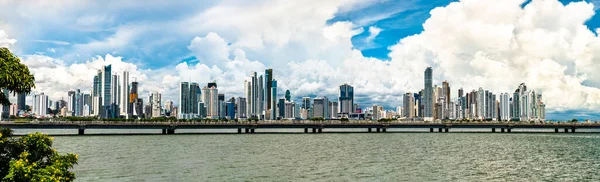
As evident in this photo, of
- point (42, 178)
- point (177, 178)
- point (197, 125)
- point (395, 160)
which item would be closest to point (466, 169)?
point (395, 160)

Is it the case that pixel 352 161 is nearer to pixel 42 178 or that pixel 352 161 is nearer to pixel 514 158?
pixel 514 158

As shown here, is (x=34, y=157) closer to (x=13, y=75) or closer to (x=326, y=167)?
(x=13, y=75)

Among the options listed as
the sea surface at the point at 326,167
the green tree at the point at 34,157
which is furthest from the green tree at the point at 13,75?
the sea surface at the point at 326,167

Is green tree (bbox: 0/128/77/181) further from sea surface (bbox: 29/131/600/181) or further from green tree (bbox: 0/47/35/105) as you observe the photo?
sea surface (bbox: 29/131/600/181)

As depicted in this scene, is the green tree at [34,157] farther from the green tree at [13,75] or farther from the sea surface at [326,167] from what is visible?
the sea surface at [326,167]

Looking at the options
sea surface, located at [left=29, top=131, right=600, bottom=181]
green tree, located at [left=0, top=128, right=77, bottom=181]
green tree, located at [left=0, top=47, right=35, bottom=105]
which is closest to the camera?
green tree, located at [left=0, top=47, right=35, bottom=105]

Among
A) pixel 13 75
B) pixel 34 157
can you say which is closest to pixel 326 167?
pixel 34 157

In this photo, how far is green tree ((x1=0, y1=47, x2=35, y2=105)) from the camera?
66.9 feet

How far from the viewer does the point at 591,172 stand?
59.7 meters

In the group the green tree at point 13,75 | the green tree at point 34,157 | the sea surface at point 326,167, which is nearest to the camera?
the green tree at point 13,75

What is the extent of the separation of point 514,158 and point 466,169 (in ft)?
73.4

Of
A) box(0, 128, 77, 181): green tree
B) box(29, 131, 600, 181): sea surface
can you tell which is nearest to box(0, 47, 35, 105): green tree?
box(0, 128, 77, 181): green tree

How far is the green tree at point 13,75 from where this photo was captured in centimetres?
2039

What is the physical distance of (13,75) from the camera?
20.7 m
